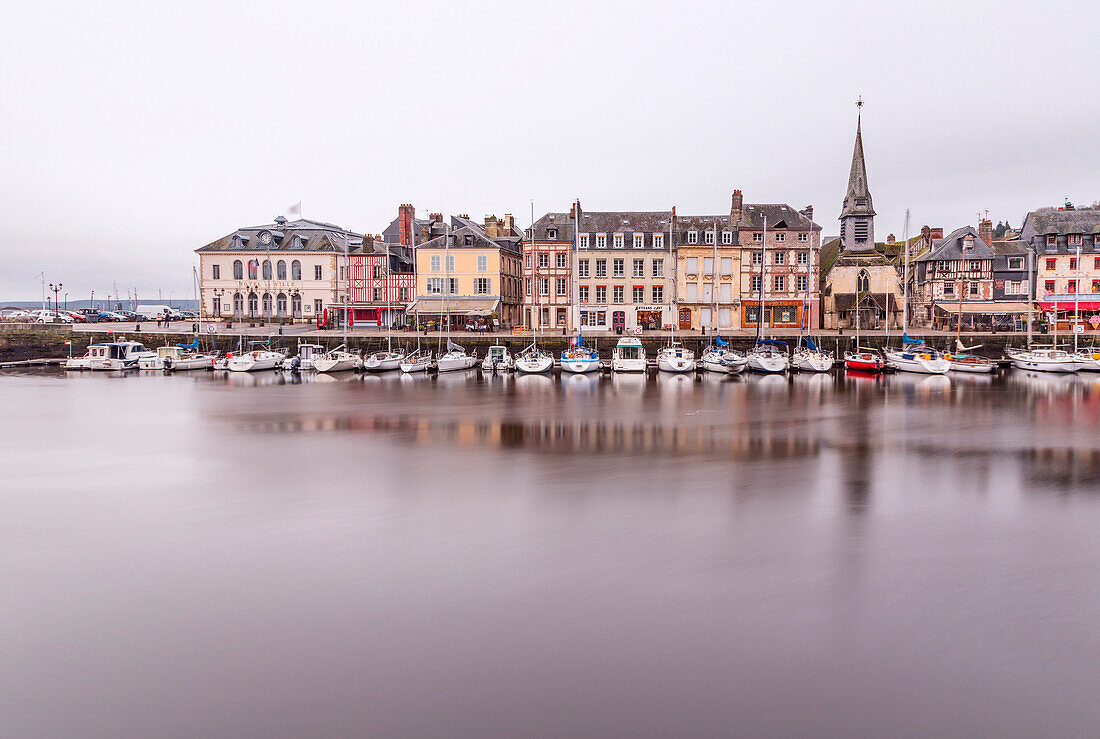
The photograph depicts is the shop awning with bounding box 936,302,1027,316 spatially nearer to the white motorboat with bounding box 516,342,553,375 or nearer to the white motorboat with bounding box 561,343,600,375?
the white motorboat with bounding box 561,343,600,375

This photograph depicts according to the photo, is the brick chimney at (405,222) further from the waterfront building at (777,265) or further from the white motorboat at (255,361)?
the waterfront building at (777,265)

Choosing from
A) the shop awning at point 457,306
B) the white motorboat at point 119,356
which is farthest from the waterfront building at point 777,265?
the white motorboat at point 119,356

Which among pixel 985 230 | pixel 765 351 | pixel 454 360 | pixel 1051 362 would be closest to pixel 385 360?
pixel 454 360

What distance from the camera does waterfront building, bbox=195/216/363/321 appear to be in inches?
2223

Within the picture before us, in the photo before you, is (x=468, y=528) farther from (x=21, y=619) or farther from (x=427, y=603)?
(x=21, y=619)

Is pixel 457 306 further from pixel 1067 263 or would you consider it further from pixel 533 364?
pixel 1067 263

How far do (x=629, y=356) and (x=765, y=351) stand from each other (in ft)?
26.5

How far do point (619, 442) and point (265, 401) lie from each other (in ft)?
55.9

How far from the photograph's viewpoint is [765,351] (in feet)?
143

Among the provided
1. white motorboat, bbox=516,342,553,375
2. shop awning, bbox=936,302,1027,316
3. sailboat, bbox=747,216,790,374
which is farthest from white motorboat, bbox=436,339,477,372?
shop awning, bbox=936,302,1027,316

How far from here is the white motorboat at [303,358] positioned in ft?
146

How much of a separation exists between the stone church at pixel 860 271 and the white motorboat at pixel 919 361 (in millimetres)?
8871

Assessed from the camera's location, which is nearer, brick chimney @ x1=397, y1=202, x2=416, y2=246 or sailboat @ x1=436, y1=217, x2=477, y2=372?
sailboat @ x1=436, y1=217, x2=477, y2=372

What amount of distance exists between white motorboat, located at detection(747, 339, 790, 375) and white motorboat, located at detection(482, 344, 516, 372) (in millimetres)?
13932
